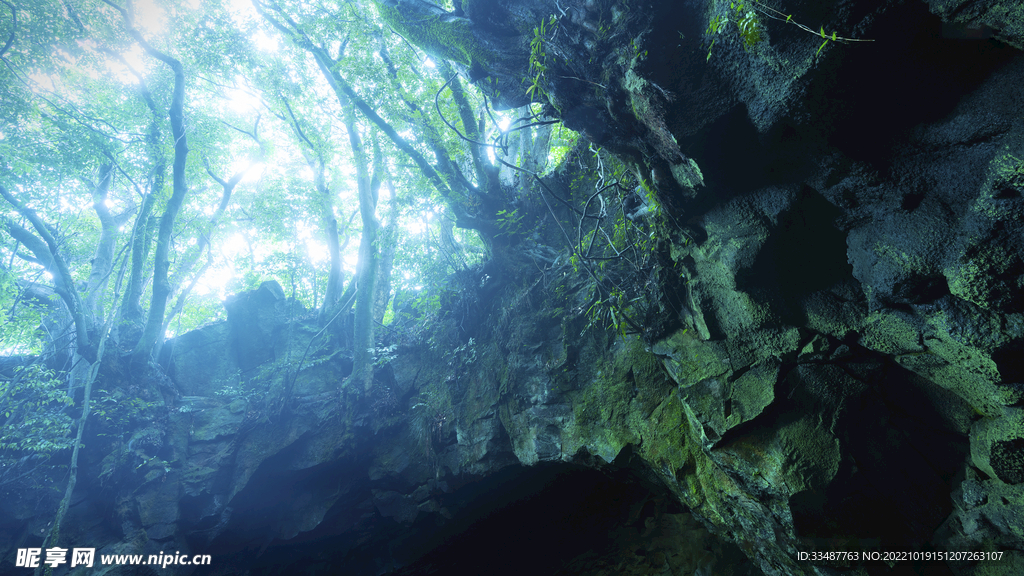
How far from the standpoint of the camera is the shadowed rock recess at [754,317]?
2.59 metres

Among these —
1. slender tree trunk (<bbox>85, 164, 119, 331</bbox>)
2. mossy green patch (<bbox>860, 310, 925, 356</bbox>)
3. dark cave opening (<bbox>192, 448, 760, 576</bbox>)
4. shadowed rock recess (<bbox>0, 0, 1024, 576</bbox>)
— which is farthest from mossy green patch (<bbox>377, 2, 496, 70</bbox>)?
slender tree trunk (<bbox>85, 164, 119, 331</bbox>)

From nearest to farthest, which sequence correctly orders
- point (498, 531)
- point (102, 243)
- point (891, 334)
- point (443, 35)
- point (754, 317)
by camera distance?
point (891, 334), point (754, 317), point (443, 35), point (498, 531), point (102, 243)

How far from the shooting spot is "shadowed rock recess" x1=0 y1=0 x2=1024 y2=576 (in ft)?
8.49

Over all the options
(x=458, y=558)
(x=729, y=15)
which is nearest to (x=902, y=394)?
(x=729, y=15)

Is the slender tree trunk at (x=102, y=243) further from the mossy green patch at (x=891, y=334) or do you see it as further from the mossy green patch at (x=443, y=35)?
the mossy green patch at (x=891, y=334)

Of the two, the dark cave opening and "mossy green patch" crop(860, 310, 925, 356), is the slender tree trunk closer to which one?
the dark cave opening

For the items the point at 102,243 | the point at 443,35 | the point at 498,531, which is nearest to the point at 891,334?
the point at 443,35

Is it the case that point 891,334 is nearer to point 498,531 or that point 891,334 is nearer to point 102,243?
point 498,531

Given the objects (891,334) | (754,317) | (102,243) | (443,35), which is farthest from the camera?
(102,243)

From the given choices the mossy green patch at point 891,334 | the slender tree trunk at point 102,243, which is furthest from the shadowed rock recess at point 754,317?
the slender tree trunk at point 102,243

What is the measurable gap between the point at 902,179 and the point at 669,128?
5.90 feet

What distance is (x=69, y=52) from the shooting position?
9164mm

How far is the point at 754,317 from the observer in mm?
3680

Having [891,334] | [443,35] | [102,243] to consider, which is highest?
[102,243]
